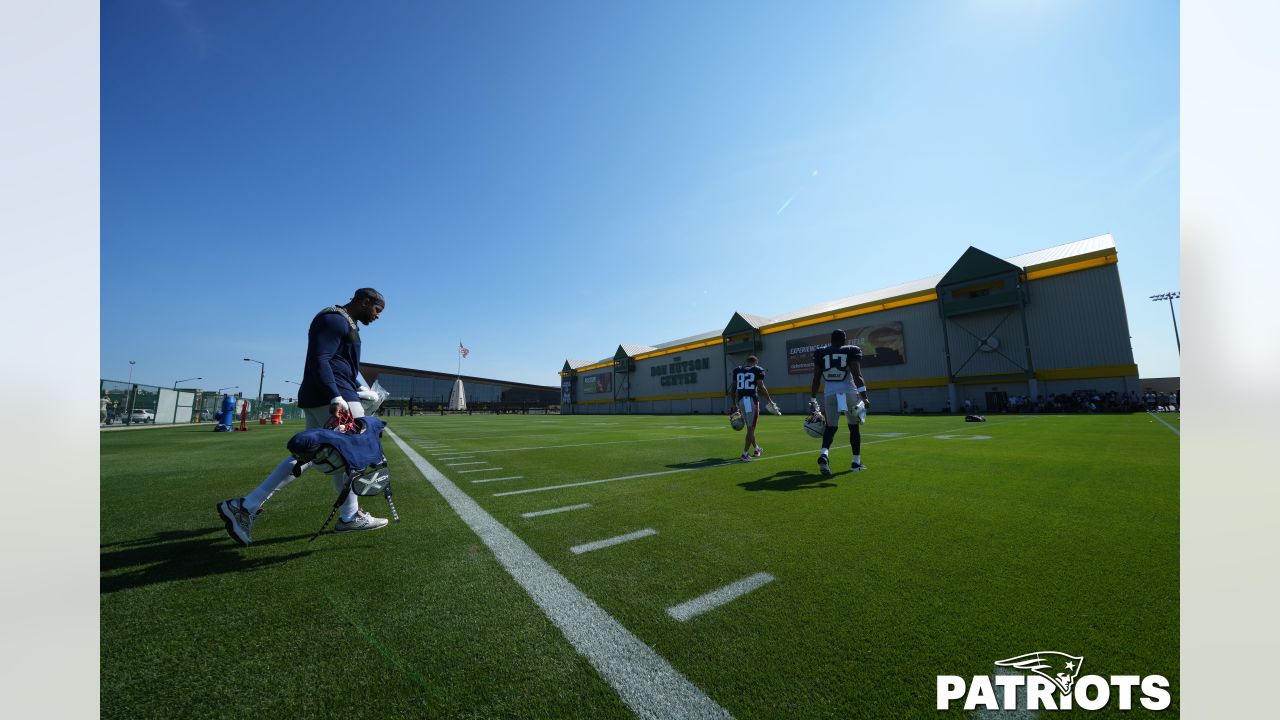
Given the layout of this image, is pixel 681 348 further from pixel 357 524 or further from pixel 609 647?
pixel 609 647

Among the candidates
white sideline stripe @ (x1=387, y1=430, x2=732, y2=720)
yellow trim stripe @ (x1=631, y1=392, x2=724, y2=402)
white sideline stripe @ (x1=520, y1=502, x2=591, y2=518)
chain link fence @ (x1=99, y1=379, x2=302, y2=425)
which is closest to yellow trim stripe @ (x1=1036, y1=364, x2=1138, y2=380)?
yellow trim stripe @ (x1=631, y1=392, x2=724, y2=402)

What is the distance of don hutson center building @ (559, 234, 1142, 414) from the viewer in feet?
76.1

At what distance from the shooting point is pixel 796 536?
322cm

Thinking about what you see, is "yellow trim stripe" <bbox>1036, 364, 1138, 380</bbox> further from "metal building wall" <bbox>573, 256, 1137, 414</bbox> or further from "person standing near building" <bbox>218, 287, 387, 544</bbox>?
"person standing near building" <bbox>218, 287, 387, 544</bbox>

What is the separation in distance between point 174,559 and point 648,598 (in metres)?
3.47

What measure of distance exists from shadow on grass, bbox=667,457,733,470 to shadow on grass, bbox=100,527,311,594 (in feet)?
15.7

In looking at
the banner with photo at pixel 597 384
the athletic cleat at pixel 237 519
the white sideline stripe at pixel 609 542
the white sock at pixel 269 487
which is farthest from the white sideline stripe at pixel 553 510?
the banner with photo at pixel 597 384

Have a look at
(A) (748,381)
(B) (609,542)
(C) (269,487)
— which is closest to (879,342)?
(A) (748,381)

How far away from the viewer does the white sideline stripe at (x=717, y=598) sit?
210 centimetres

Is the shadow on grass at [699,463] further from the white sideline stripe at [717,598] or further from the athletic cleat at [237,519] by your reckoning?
the athletic cleat at [237,519]

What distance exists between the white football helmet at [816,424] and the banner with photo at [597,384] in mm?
51848

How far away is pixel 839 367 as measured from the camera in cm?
622

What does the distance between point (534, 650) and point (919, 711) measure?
1475mm

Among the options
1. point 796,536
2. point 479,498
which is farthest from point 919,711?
point 479,498
